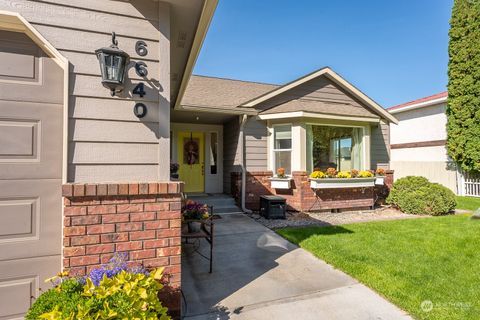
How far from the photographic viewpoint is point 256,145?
28.6ft

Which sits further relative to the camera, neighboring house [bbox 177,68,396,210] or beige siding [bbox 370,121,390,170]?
beige siding [bbox 370,121,390,170]

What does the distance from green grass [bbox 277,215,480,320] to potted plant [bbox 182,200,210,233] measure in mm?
2156

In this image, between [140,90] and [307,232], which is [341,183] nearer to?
[307,232]

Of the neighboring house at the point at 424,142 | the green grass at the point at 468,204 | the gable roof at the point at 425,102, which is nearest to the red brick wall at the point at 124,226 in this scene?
the green grass at the point at 468,204

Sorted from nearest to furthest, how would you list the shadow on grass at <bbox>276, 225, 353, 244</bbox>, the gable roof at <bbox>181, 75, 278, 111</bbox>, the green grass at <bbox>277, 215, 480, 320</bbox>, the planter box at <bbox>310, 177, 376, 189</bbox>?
the green grass at <bbox>277, 215, 480, 320</bbox> < the shadow on grass at <bbox>276, 225, 353, 244</bbox> < the planter box at <bbox>310, 177, 376, 189</bbox> < the gable roof at <bbox>181, 75, 278, 111</bbox>

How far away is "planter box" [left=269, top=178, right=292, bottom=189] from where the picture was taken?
27.0 ft

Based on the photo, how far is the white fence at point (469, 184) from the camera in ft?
39.6

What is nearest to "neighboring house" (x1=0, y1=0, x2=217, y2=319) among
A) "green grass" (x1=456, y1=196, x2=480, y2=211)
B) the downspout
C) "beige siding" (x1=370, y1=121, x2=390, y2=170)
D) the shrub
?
the shrub

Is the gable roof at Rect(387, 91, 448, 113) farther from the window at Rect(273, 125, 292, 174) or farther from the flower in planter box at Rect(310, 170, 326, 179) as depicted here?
the window at Rect(273, 125, 292, 174)

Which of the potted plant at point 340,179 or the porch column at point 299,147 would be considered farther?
the porch column at point 299,147

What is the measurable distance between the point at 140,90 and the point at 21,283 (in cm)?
200

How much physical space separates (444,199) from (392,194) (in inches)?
58.1

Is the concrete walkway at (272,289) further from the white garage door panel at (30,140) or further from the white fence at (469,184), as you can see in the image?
the white fence at (469,184)

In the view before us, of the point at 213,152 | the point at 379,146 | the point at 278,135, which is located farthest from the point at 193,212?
the point at 379,146
